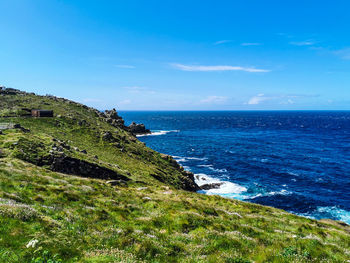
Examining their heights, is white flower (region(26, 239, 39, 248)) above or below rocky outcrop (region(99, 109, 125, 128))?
below

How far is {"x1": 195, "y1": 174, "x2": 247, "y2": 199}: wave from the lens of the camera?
164 feet

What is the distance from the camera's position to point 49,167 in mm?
26047

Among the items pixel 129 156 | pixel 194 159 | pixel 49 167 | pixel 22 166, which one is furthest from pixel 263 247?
pixel 194 159

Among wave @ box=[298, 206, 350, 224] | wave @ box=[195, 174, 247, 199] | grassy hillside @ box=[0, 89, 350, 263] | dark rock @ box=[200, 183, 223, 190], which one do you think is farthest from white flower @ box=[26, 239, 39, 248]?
dark rock @ box=[200, 183, 223, 190]

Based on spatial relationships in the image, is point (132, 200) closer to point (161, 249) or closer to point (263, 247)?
point (161, 249)

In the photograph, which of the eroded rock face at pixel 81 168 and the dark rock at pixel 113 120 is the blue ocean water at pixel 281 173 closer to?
the dark rock at pixel 113 120

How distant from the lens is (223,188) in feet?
175

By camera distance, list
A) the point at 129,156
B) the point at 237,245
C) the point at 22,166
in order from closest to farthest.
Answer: the point at 237,245 → the point at 22,166 → the point at 129,156

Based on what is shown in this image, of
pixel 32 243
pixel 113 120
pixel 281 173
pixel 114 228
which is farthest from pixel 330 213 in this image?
pixel 113 120

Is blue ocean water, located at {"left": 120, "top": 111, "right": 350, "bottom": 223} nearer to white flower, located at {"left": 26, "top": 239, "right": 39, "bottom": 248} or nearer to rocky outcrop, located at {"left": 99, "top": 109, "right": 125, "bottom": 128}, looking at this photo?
rocky outcrop, located at {"left": 99, "top": 109, "right": 125, "bottom": 128}

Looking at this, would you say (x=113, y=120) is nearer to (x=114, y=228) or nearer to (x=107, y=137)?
(x=107, y=137)

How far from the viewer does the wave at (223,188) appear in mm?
49906

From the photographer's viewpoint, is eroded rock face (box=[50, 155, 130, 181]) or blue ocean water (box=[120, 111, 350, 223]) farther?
blue ocean water (box=[120, 111, 350, 223])

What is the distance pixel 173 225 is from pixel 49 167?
63.1 ft
